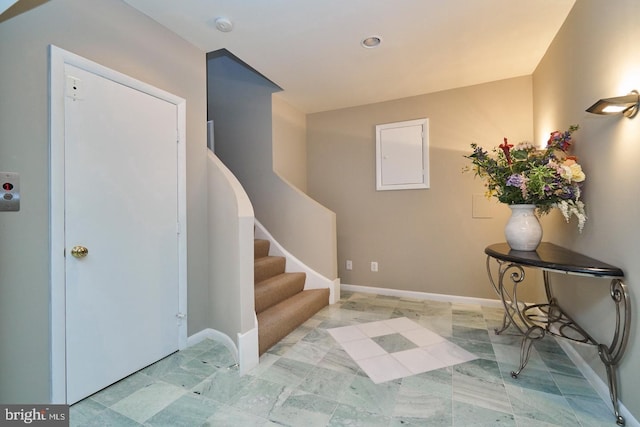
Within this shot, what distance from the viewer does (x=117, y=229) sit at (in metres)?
1.86

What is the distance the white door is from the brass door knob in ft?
0.05

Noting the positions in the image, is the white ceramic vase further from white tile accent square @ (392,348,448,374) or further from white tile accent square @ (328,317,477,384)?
white tile accent square @ (392,348,448,374)

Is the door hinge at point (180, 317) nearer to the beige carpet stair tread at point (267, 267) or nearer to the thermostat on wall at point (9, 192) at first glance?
the beige carpet stair tread at point (267, 267)

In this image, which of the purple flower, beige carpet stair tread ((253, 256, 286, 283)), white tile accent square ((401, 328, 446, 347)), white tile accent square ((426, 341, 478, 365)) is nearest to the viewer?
the purple flower

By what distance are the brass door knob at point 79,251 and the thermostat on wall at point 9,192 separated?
1.08 feet

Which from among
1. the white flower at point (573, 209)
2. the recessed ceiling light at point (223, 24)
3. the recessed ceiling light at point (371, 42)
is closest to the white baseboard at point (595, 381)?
the white flower at point (573, 209)

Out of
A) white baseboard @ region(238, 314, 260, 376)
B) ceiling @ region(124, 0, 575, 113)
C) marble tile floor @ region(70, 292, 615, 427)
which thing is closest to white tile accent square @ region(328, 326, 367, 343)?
marble tile floor @ region(70, 292, 615, 427)

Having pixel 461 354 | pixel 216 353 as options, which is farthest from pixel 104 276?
pixel 461 354

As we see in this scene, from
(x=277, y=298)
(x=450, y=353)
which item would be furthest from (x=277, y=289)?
(x=450, y=353)

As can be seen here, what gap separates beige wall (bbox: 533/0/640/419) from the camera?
4.66 feet

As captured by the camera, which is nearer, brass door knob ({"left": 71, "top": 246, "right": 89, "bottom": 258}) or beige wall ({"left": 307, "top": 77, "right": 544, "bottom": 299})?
brass door knob ({"left": 71, "top": 246, "right": 89, "bottom": 258})

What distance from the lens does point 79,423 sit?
4.94 feet

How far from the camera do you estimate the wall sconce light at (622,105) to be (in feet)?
4.53

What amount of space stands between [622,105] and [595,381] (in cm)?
161
